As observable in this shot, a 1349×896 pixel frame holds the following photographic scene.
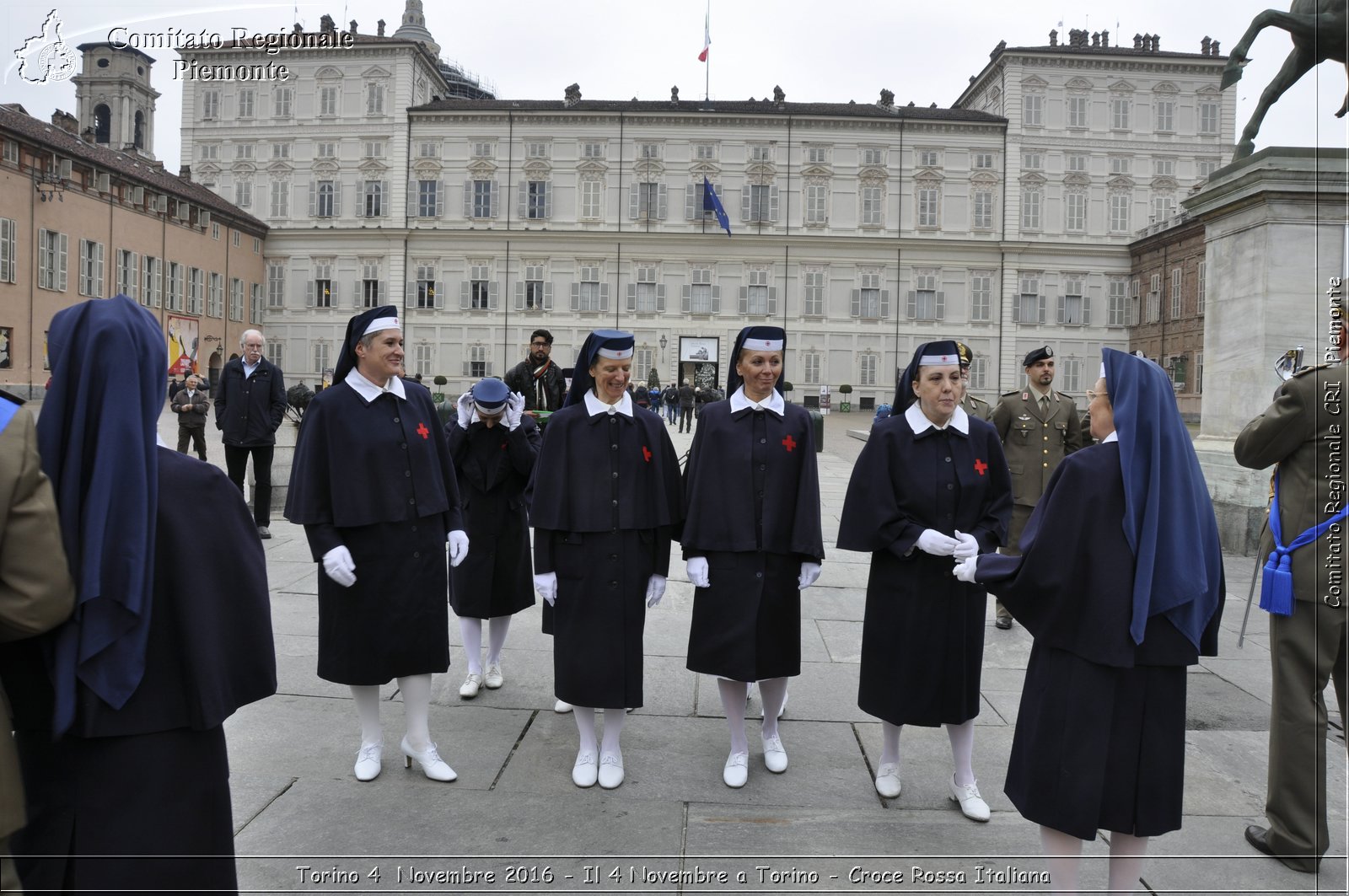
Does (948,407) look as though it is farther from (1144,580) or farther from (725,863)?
(725,863)

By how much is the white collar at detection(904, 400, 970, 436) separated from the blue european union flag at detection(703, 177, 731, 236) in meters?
40.9

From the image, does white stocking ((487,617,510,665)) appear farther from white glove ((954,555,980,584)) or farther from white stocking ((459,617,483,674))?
white glove ((954,555,980,584))

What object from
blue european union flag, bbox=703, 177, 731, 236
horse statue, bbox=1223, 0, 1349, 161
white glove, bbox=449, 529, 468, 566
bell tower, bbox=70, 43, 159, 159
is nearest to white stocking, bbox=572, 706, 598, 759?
white glove, bbox=449, 529, 468, 566

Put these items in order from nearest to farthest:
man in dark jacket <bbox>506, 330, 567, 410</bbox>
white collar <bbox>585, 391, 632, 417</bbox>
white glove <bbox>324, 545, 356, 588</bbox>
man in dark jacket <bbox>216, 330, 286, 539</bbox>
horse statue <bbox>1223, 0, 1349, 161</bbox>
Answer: white glove <bbox>324, 545, 356, 588</bbox> → white collar <bbox>585, 391, 632, 417</bbox> → horse statue <bbox>1223, 0, 1349, 161</bbox> → man in dark jacket <bbox>506, 330, 567, 410</bbox> → man in dark jacket <bbox>216, 330, 286, 539</bbox>

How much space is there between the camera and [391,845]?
3.39 meters

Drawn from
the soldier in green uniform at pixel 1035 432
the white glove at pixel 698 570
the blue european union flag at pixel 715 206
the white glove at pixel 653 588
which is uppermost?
the blue european union flag at pixel 715 206

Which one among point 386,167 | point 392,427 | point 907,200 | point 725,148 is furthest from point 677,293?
point 392,427

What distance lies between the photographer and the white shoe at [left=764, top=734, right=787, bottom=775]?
4207 millimetres

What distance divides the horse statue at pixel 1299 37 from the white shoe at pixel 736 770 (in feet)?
18.1

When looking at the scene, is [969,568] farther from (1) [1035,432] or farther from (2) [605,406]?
(1) [1035,432]

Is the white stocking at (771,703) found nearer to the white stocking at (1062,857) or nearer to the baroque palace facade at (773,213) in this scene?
the white stocking at (1062,857)

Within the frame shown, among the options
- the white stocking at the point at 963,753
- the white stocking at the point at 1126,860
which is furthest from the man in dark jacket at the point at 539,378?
the white stocking at the point at 1126,860

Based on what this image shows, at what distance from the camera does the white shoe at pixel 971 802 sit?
146 inches

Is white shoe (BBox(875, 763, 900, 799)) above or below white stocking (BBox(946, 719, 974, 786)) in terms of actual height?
below
